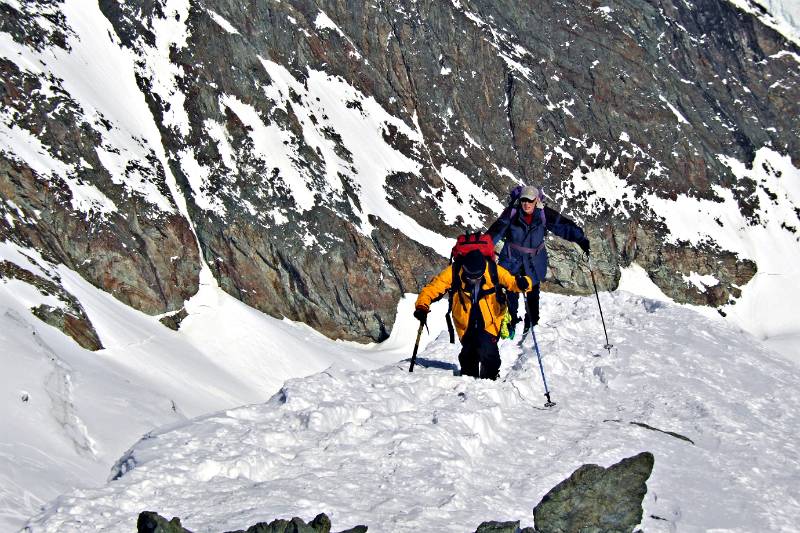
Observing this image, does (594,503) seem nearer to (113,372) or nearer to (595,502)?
(595,502)

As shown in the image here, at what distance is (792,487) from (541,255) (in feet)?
18.1

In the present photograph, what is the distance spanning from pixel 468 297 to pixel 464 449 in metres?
2.31

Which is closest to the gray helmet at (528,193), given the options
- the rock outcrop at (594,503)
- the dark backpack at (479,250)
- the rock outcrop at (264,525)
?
the dark backpack at (479,250)

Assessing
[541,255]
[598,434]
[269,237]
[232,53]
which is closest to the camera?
[598,434]

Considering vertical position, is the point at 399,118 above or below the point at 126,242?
above

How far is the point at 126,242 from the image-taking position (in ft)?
88.7

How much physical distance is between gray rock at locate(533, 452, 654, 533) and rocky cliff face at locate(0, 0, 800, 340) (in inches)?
746

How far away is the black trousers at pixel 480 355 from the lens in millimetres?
10109

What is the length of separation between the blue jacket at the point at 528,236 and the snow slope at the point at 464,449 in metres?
1.38

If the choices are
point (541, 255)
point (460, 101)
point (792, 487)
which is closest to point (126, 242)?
point (541, 255)

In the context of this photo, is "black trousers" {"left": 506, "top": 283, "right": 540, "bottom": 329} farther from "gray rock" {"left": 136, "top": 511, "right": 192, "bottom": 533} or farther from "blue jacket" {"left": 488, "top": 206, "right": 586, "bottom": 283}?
"gray rock" {"left": 136, "top": 511, "right": 192, "bottom": 533}

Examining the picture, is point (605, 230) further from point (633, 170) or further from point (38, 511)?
point (38, 511)

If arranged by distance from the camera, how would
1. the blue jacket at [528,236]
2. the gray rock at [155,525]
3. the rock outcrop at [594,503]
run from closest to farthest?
the gray rock at [155,525]
the rock outcrop at [594,503]
the blue jacket at [528,236]

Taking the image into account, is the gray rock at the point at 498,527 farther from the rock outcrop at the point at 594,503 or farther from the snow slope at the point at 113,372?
the snow slope at the point at 113,372
